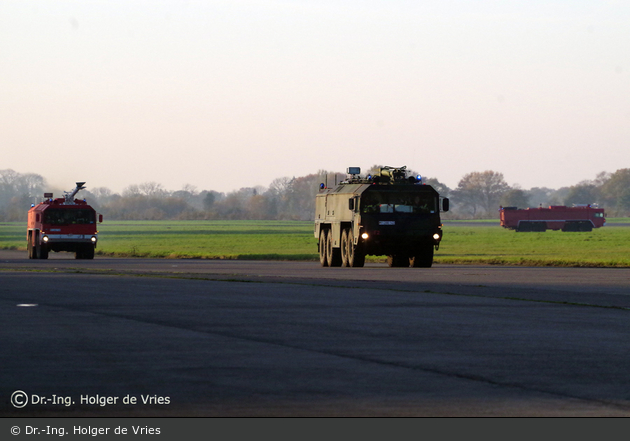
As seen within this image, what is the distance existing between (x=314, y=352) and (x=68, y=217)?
37.5m

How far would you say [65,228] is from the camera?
48.0 metres

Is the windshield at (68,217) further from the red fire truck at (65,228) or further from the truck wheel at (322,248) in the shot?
the truck wheel at (322,248)

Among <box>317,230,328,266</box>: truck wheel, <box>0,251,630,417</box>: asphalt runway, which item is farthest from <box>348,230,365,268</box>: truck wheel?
<box>0,251,630,417</box>: asphalt runway

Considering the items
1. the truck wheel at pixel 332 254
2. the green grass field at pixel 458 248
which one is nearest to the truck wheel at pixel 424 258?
the truck wheel at pixel 332 254

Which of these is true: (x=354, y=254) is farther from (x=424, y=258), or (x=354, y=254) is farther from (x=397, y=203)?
(x=424, y=258)

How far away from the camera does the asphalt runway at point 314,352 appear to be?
8.98 meters

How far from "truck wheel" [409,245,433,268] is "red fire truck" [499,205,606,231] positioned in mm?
70486

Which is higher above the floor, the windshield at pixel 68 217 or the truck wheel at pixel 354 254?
the windshield at pixel 68 217

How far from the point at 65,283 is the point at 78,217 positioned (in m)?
23.2

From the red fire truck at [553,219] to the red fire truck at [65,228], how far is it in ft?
211

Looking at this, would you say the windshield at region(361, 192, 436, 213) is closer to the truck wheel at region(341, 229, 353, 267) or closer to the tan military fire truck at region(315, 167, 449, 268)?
the tan military fire truck at region(315, 167, 449, 268)

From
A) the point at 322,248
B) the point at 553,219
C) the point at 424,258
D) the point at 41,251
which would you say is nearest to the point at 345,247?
the point at 322,248

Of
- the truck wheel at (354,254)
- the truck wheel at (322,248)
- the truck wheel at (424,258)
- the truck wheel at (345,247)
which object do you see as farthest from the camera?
the truck wheel at (322,248)

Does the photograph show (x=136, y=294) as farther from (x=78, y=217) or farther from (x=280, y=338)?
(x=78, y=217)
